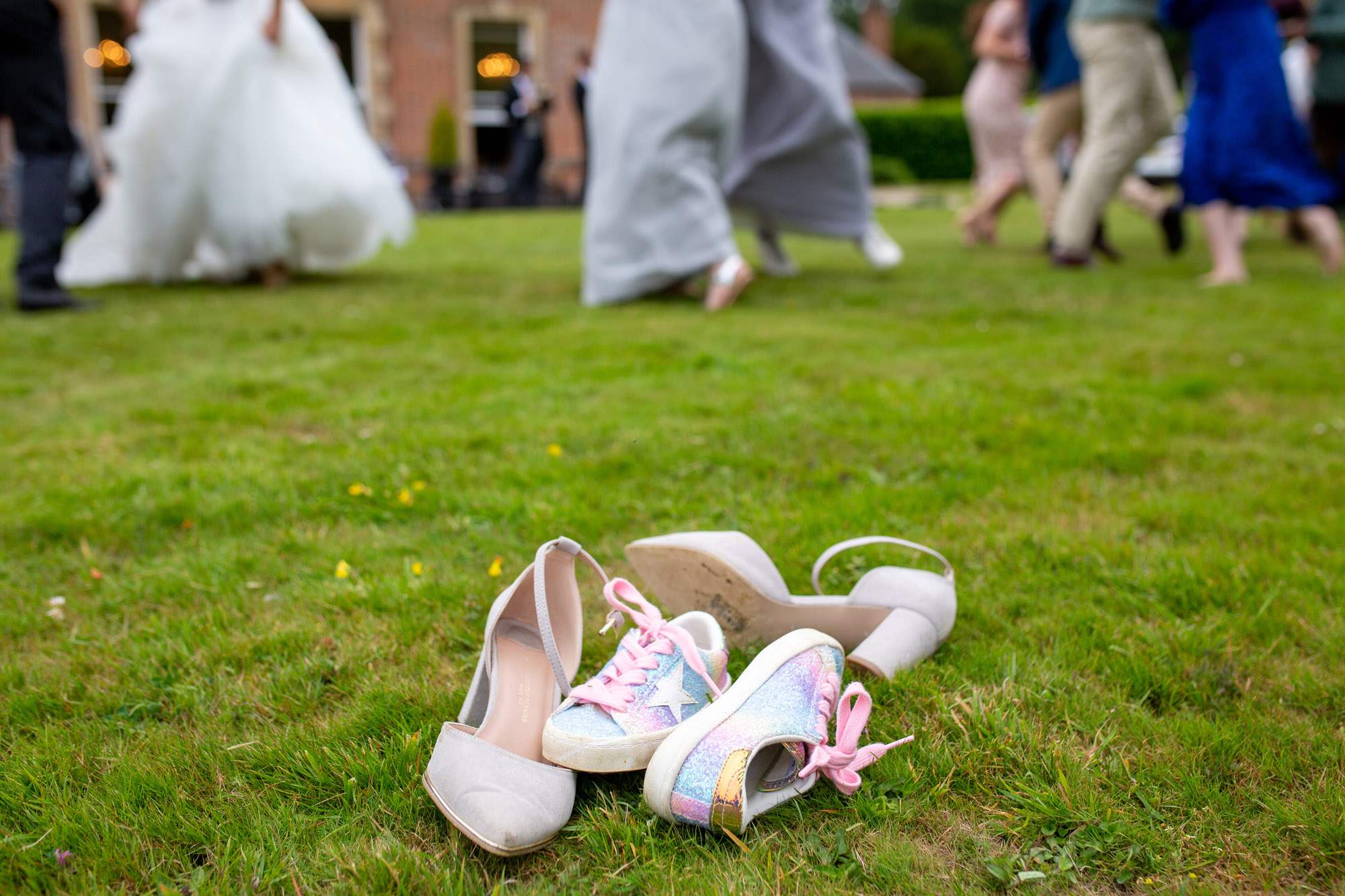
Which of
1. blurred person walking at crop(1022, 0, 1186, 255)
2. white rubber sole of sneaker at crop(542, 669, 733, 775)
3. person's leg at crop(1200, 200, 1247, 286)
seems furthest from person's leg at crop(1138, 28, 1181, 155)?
white rubber sole of sneaker at crop(542, 669, 733, 775)

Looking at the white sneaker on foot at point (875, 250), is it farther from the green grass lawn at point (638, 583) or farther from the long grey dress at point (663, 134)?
the green grass lawn at point (638, 583)

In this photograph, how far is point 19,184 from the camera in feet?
16.0

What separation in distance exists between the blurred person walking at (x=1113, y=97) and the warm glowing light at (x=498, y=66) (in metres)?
14.4

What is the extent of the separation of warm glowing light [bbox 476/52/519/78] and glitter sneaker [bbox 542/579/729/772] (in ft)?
61.4

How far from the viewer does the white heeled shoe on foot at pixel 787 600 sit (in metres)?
1.52

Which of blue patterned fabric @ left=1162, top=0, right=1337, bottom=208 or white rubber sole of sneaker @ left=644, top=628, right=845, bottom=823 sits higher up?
blue patterned fabric @ left=1162, top=0, right=1337, bottom=208

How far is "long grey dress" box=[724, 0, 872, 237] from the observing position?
16.7 feet

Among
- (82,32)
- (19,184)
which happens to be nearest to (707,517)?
(19,184)

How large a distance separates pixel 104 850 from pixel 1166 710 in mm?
1379

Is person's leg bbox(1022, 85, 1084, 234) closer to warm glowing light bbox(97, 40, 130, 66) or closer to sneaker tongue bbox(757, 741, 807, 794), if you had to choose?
sneaker tongue bbox(757, 741, 807, 794)

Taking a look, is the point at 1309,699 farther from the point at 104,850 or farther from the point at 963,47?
the point at 963,47

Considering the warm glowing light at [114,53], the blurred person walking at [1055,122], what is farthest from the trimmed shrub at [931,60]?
the blurred person walking at [1055,122]

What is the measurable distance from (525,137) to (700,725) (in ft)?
51.8

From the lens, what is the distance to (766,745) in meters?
1.21
